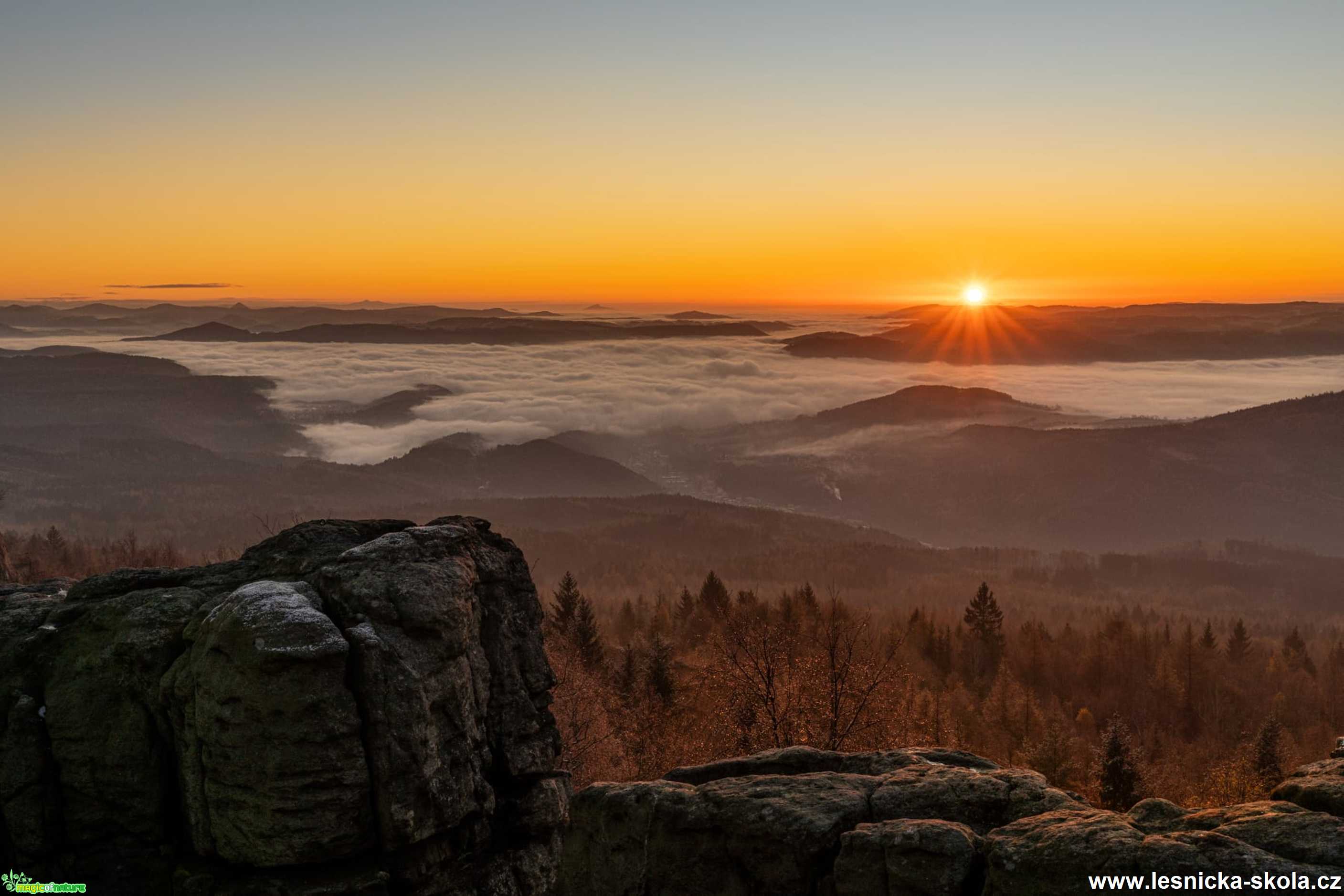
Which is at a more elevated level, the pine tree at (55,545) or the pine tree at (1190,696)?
the pine tree at (55,545)

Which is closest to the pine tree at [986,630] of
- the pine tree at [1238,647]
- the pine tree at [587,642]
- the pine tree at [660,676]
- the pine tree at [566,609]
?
the pine tree at [1238,647]

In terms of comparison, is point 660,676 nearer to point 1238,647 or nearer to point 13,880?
point 13,880

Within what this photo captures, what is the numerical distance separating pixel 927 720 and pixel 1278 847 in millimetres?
59514

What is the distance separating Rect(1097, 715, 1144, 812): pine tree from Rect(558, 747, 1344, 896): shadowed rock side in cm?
3631

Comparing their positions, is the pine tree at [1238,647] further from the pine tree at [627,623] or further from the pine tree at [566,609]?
the pine tree at [566,609]

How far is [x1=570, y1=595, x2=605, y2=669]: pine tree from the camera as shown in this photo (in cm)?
8894

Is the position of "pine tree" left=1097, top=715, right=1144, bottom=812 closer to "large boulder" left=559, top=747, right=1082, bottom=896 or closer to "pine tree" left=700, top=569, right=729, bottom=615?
"large boulder" left=559, top=747, right=1082, bottom=896

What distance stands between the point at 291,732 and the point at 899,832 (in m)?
13.1

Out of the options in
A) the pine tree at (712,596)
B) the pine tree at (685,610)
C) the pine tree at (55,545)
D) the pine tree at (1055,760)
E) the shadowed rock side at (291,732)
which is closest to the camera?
the shadowed rock side at (291,732)

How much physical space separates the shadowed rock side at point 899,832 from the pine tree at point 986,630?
108944 mm

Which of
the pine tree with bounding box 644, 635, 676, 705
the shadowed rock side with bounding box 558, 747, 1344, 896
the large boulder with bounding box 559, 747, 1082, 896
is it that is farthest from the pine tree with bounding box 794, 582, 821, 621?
the shadowed rock side with bounding box 558, 747, 1344, 896

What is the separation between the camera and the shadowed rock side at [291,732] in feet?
69.6

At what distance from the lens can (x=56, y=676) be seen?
24328mm

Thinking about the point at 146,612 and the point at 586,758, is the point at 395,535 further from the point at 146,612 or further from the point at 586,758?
the point at 586,758
